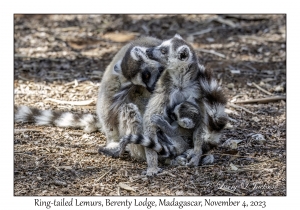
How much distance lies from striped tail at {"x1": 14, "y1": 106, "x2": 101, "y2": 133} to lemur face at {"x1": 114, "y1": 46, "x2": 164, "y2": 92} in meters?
1.47

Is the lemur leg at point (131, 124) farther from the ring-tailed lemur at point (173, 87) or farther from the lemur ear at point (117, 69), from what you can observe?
the lemur ear at point (117, 69)

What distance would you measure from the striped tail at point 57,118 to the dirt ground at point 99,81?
122 millimetres

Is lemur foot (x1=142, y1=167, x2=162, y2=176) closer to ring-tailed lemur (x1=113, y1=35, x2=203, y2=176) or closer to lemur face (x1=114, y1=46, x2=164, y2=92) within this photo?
ring-tailed lemur (x1=113, y1=35, x2=203, y2=176)

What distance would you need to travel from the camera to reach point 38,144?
809 cm

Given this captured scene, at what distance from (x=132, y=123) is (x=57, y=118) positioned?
1.96 m

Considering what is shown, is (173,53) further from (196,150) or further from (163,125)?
(196,150)

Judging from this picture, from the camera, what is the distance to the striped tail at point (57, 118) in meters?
8.72

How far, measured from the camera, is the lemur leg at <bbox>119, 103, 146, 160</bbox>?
737 centimetres

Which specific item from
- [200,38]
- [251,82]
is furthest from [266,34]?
[251,82]

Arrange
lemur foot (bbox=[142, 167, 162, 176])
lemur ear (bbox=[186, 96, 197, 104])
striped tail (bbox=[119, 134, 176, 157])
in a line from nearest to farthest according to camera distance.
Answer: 1. lemur foot (bbox=[142, 167, 162, 176])
2. striped tail (bbox=[119, 134, 176, 157])
3. lemur ear (bbox=[186, 96, 197, 104])

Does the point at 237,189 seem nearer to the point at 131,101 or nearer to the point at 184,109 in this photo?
the point at 184,109

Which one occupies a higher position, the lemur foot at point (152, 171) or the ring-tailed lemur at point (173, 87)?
the ring-tailed lemur at point (173, 87)

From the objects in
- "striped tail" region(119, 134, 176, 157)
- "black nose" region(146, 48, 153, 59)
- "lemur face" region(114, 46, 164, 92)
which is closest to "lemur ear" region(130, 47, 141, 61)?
"lemur face" region(114, 46, 164, 92)

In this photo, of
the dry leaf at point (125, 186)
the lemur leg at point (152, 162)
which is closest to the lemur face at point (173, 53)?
the lemur leg at point (152, 162)
